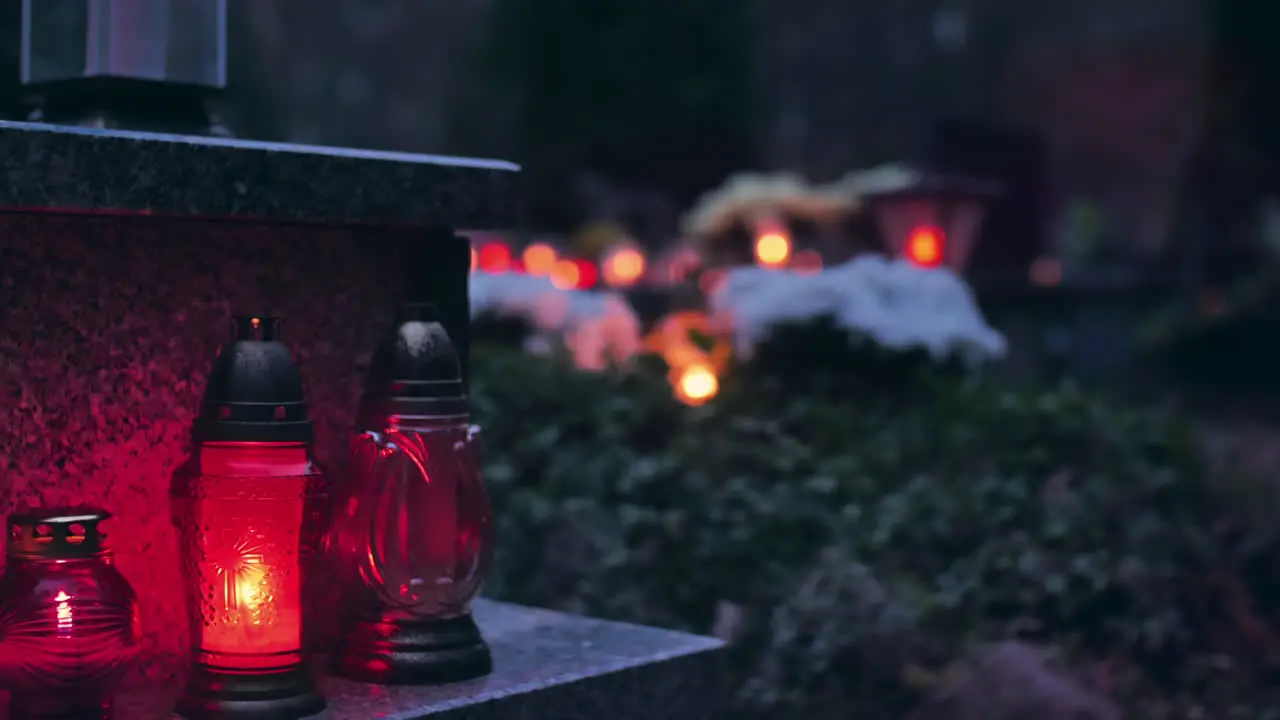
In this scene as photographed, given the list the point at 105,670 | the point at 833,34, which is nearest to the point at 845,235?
the point at 105,670

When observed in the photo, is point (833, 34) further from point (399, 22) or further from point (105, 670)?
point (105, 670)

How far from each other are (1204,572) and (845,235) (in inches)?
250

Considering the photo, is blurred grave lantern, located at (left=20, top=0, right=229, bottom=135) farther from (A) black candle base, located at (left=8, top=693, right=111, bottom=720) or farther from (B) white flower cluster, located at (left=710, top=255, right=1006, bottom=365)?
(B) white flower cluster, located at (left=710, top=255, right=1006, bottom=365)

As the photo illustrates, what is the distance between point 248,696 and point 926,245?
805cm

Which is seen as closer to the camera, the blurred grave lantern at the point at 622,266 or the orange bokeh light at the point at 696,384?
the orange bokeh light at the point at 696,384

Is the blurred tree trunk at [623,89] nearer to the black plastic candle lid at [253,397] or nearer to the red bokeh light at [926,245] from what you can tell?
the red bokeh light at [926,245]

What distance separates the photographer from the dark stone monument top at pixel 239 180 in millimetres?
2059

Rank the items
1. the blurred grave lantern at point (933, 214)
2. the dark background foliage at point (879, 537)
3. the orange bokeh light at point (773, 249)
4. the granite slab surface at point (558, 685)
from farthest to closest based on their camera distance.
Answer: the orange bokeh light at point (773, 249), the blurred grave lantern at point (933, 214), the dark background foliage at point (879, 537), the granite slab surface at point (558, 685)

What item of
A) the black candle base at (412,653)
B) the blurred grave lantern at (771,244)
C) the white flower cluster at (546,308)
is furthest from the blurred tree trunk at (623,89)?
the black candle base at (412,653)

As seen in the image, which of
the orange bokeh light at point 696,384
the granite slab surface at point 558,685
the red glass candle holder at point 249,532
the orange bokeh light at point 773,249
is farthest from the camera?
the orange bokeh light at point 773,249

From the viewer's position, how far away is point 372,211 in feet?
7.88

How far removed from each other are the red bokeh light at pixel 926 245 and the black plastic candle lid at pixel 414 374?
752 cm

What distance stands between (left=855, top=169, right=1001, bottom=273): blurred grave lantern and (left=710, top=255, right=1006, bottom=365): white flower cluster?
5.03 ft

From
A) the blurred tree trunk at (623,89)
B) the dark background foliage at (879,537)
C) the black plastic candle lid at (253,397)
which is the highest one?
the blurred tree trunk at (623,89)
